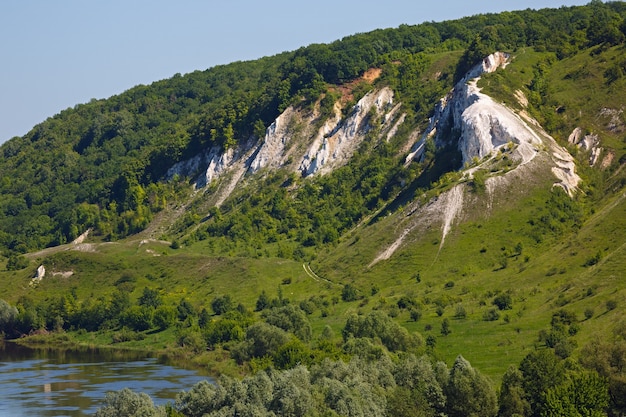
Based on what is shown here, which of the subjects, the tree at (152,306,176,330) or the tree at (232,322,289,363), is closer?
the tree at (232,322,289,363)

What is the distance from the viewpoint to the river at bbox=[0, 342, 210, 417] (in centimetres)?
12625

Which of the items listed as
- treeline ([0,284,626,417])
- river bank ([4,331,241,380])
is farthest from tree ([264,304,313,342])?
treeline ([0,284,626,417])

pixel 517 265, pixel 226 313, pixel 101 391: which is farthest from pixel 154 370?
pixel 517 265

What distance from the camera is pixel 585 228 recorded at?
17088cm

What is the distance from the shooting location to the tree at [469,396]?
105125mm

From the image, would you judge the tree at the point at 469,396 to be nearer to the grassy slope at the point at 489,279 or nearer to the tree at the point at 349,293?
the grassy slope at the point at 489,279

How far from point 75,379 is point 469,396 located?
58391 mm

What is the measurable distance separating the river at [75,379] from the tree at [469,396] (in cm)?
3194

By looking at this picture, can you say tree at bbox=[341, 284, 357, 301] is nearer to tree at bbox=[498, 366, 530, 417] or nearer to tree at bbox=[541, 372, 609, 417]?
tree at bbox=[498, 366, 530, 417]

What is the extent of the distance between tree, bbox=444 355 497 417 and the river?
31.9 meters

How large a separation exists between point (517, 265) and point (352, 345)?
44928mm

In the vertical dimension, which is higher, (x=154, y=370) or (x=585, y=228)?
(x=585, y=228)

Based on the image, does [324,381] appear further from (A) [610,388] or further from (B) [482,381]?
(A) [610,388]

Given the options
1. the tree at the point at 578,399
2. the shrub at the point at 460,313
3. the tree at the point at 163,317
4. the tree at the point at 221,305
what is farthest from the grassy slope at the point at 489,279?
the tree at the point at 578,399
